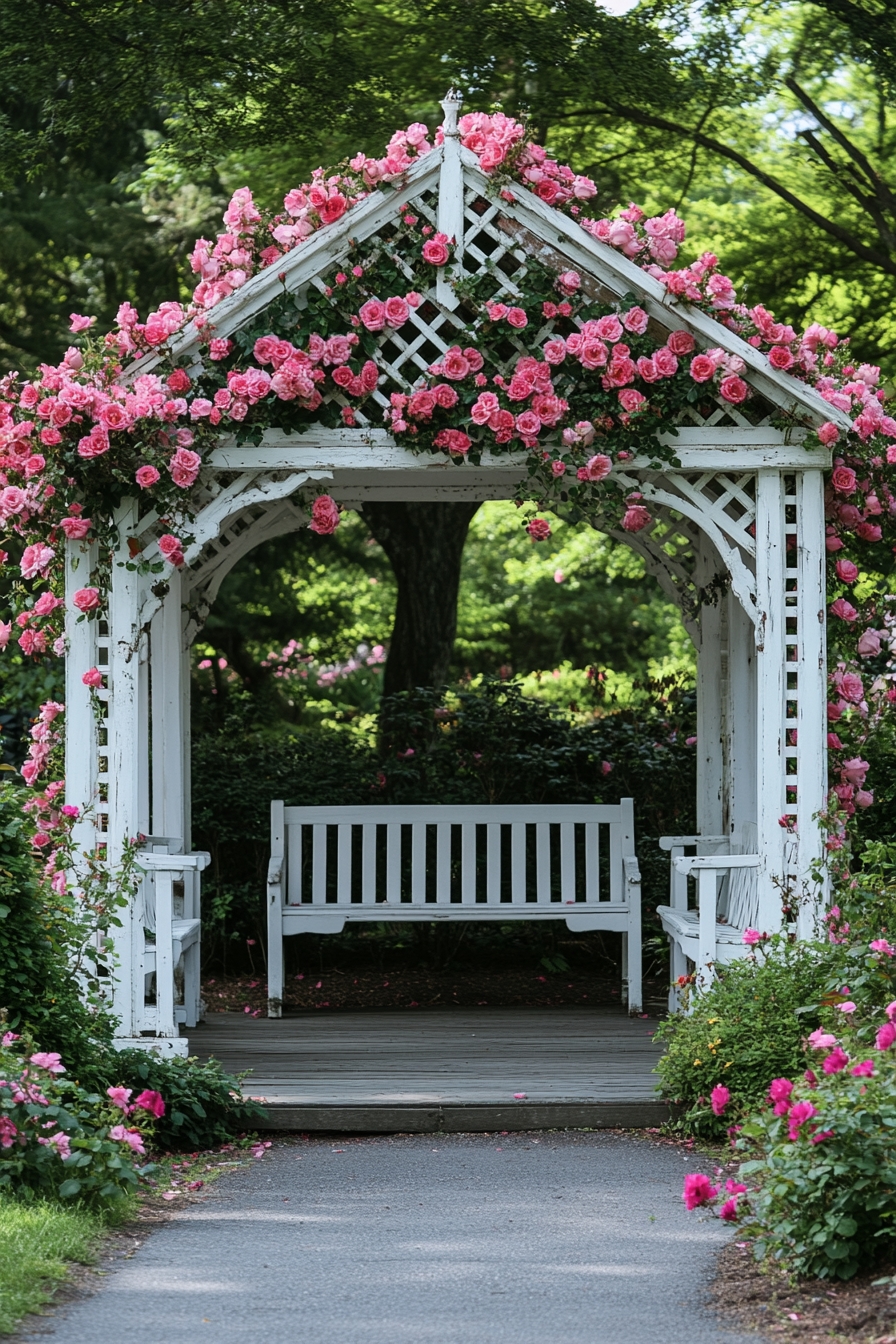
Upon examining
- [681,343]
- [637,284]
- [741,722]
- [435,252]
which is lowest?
[741,722]

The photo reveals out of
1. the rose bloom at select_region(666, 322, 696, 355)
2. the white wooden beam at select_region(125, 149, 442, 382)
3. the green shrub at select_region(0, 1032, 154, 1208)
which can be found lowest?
the green shrub at select_region(0, 1032, 154, 1208)

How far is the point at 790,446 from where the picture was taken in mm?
6375

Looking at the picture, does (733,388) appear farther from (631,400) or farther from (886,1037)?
(886,1037)

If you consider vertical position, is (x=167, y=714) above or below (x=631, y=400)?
below

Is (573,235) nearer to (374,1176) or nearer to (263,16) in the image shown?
(374,1176)

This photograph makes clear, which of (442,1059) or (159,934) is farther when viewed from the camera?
(442,1059)

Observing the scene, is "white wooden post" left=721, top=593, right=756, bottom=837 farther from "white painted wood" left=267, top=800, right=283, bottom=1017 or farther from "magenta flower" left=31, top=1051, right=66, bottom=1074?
"magenta flower" left=31, top=1051, right=66, bottom=1074

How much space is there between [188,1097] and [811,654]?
3076 millimetres

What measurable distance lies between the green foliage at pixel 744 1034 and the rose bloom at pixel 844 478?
195 cm

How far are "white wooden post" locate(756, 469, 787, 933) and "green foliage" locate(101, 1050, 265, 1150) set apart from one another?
2.37m

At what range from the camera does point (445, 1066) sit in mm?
6680

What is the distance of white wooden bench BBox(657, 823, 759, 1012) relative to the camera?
644cm

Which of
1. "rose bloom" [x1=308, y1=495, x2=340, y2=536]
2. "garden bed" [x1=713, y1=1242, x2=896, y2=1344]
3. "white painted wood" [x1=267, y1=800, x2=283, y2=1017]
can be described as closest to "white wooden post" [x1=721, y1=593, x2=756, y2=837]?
"rose bloom" [x1=308, y1=495, x2=340, y2=536]

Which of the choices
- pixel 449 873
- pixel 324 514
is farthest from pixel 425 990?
pixel 324 514
